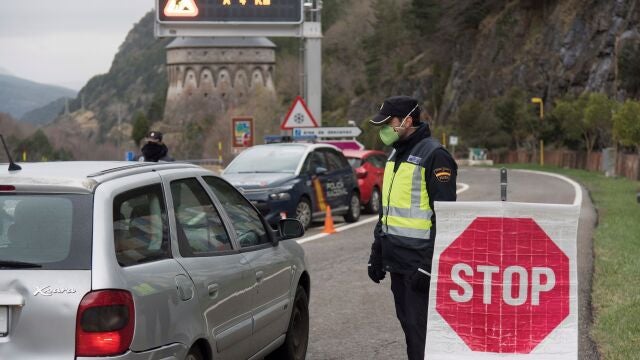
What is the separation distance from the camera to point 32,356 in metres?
4.82

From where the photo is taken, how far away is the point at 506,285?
18.7ft

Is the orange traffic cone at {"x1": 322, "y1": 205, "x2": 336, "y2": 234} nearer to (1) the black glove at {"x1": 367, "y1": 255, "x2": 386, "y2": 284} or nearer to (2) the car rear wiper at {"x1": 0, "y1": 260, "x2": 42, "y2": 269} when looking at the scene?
(1) the black glove at {"x1": 367, "y1": 255, "x2": 386, "y2": 284}

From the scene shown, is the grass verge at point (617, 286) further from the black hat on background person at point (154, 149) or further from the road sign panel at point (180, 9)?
the road sign panel at point (180, 9)

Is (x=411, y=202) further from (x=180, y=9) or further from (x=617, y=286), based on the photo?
(x=180, y=9)

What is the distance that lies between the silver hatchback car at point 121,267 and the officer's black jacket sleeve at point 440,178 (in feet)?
3.97

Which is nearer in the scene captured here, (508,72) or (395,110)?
(395,110)

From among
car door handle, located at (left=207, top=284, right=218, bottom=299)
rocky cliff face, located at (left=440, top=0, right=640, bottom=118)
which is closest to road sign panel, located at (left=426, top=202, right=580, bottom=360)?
car door handle, located at (left=207, top=284, right=218, bottom=299)

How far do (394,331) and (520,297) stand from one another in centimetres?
382

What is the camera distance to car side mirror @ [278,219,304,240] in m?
7.55

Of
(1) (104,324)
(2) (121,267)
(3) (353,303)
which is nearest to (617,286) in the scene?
(3) (353,303)

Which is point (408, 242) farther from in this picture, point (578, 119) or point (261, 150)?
point (578, 119)

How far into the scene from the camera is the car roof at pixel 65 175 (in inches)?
202

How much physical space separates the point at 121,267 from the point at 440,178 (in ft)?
6.72

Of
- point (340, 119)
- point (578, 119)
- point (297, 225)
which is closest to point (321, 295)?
point (297, 225)
